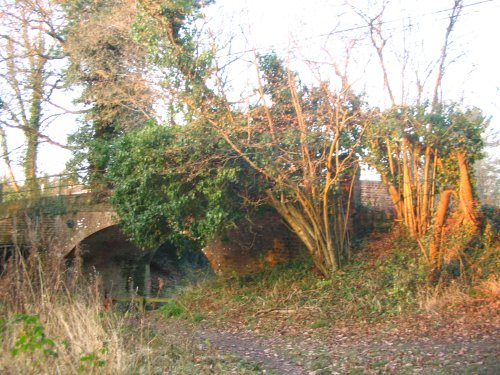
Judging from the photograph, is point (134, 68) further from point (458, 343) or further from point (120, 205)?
point (458, 343)

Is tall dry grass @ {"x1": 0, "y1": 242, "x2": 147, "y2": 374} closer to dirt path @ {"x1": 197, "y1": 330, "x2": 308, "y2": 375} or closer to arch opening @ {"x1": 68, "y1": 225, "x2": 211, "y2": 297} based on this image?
dirt path @ {"x1": 197, "y1": 330, "x2": 308, "y2": 375}

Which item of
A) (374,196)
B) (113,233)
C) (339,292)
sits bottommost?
(339,292)

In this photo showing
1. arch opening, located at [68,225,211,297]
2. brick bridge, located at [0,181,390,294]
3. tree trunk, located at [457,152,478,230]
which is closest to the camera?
tree trunk, located at [457,152,478,230]

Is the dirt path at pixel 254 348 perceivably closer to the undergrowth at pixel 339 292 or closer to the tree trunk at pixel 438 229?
the undergrowth at pixel 339 292

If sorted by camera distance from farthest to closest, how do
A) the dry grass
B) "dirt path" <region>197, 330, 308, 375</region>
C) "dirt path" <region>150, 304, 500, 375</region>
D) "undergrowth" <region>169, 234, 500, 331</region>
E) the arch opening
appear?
the arch opening → "undergrowth" <region>169, 234, 500, 331</region> → the dry grass → "dirt path" <region>197, 330, 308, 375</region> → "dirt path" <region>150, 304, 500, 375</region>

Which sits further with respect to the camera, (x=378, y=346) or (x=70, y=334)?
(x=378, y=346)

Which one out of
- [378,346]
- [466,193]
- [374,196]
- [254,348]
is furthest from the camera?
[374,196]

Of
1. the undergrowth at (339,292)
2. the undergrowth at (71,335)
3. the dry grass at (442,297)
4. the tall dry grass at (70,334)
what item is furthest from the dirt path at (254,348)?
the dry grass at (442,297)

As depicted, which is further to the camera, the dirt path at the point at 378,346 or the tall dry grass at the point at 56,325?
the dirt path at the point at 378,346

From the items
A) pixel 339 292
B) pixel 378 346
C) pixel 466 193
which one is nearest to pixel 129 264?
pixel 339 292

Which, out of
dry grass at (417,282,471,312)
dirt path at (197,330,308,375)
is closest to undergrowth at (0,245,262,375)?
dirt path at (197,330,308,375)

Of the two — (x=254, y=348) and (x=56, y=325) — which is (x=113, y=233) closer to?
(x=254, y=348)

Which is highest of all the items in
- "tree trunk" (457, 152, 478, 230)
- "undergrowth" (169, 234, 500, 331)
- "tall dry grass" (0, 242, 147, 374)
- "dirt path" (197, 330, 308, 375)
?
"tree trunk" (457, 152, 478, 230)

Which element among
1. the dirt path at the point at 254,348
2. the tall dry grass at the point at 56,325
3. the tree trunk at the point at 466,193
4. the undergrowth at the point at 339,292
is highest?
the tree trunk at the point at 466,193
